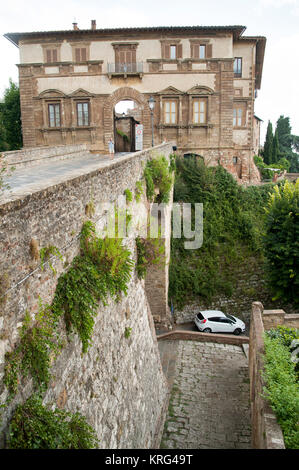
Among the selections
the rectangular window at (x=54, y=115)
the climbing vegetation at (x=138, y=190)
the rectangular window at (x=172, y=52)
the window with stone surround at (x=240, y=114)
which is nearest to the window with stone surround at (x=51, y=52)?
the rectangular window at (x=54, y=115)

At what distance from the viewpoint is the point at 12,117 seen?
25859mm

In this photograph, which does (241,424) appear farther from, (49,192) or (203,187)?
(203,187)

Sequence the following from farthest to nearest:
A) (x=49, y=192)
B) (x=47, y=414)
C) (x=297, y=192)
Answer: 1. (x=297, y=192)
2. (x=49, y=192)
3. (x=47, y=414)

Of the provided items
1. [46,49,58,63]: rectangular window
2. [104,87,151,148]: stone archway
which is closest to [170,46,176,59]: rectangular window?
[104,87,151,148]: stone archway

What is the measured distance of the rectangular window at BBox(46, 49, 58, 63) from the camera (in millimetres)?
22641

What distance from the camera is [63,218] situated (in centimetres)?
425

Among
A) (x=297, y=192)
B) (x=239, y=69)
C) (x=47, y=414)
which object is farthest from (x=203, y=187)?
(x=47, y=414)

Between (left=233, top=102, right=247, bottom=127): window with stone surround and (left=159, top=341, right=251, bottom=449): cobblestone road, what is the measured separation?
1817 centimetres

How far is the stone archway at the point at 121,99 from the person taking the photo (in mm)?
22875

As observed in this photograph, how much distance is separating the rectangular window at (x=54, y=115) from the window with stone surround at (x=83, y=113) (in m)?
1.34

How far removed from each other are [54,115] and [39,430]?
23198 mm

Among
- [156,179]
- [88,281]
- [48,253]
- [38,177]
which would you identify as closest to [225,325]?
[156,179]

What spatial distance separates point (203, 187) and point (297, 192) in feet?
21.8

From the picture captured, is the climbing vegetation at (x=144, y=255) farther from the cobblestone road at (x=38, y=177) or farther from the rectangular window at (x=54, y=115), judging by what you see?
the rectangular window at (x=54, y=115)
